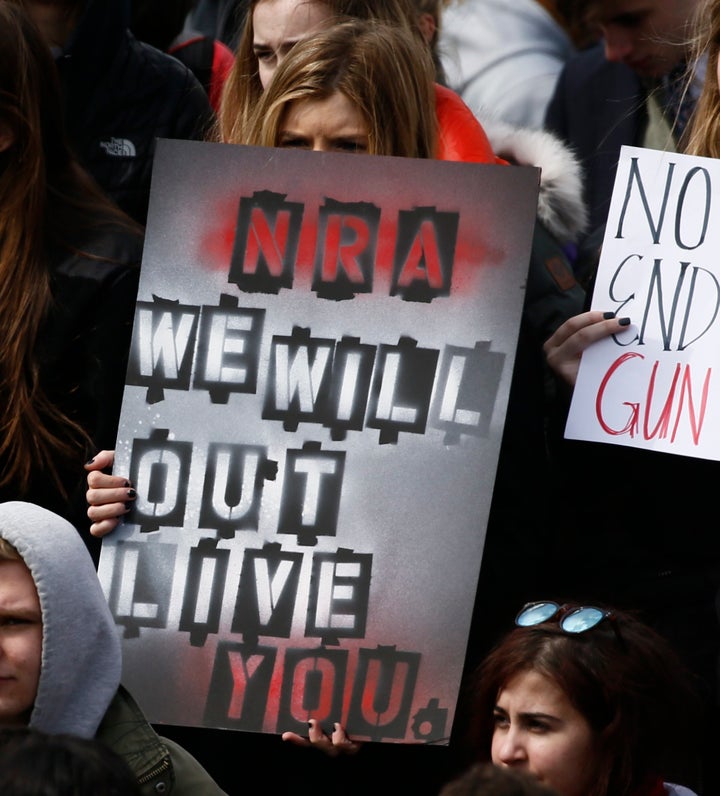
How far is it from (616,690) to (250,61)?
1755 mm

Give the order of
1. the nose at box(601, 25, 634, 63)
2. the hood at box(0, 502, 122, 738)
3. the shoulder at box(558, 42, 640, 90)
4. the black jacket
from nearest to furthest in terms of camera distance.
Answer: the hood at box(0, 502, 122, 738) < the nose at box(601, 25, 634, 63) < the black jacket < the shoulder at box(558, 42, 640, 90)

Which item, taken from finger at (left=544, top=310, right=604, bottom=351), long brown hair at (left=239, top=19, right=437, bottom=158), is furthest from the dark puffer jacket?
finger at (left=544, top=310, right=604, bottom=351)

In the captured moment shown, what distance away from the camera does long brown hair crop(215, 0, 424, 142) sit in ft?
12.2

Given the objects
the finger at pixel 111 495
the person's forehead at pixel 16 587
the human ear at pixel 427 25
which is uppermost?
the human ear at pixel 427 25

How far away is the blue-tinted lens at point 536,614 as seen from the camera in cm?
311

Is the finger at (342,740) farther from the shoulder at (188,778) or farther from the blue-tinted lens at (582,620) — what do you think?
the blue-tinted lens at (582,620)

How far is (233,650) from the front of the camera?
3.01 meters

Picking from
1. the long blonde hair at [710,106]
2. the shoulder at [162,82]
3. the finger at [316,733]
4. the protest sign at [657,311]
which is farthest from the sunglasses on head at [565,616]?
the shoulder at [162,82]

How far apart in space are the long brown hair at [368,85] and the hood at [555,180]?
0.51 meters

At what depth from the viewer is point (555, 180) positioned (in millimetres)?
3865

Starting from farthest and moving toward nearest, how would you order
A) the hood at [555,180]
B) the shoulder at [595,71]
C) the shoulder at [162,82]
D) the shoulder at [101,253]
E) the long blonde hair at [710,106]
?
the shoulder at [595,71]
the shoulder at [162,82]
the hood at [555,180]
the shoulder at [101,253]
the long blonde hair at [710,106]

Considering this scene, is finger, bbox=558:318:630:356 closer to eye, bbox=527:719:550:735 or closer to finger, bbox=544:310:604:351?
finger, bbox=544:310:604:351

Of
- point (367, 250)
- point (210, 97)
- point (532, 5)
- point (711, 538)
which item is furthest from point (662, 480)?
point (532, 5)

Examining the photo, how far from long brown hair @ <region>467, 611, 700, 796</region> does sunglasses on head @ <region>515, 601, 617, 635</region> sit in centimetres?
1
